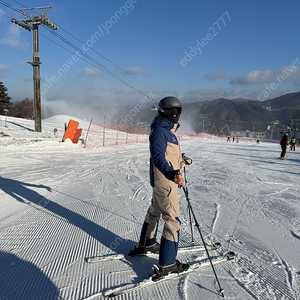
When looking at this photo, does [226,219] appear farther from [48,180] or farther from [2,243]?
[48,180]

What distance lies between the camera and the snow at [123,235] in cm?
234

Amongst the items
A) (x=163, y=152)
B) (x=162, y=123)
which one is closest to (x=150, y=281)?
(x=163, y=152)

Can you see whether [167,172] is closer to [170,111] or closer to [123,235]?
Result: [170,111]

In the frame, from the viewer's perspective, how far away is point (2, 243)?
3104 millimetres

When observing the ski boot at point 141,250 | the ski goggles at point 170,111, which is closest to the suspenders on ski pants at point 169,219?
the ski boot at point 141,250

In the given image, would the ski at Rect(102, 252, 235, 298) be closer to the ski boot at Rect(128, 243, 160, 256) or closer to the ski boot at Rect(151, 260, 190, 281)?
the ski boot at Rect(151, 260, 190, 281)

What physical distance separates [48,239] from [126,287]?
157 centimetres

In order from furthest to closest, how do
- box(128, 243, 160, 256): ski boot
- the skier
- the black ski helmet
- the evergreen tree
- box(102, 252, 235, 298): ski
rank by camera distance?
the evergreen tree < box(128, 243, 160, 256): ski boot < the black ski helmet < the skier < box(102, 252, 235, 298): ski

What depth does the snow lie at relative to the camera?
2342 millimetres

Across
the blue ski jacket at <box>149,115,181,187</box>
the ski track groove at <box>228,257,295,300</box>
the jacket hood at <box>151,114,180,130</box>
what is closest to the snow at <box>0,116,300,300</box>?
the ski track groove at <box>228,257,295,300</box>

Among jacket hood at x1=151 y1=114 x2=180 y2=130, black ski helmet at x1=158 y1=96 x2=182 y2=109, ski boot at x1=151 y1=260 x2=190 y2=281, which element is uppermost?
black ski helmet at x1=158 y1=96 x2=182 y2=109

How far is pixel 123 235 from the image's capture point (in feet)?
11.5

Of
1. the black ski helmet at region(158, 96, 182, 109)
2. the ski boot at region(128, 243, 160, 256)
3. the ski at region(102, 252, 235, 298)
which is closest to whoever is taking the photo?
the ski at region(102, 252, 235, 298)

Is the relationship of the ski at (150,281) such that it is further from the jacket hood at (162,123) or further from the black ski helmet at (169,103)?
the black ski helmet at (169,103)
